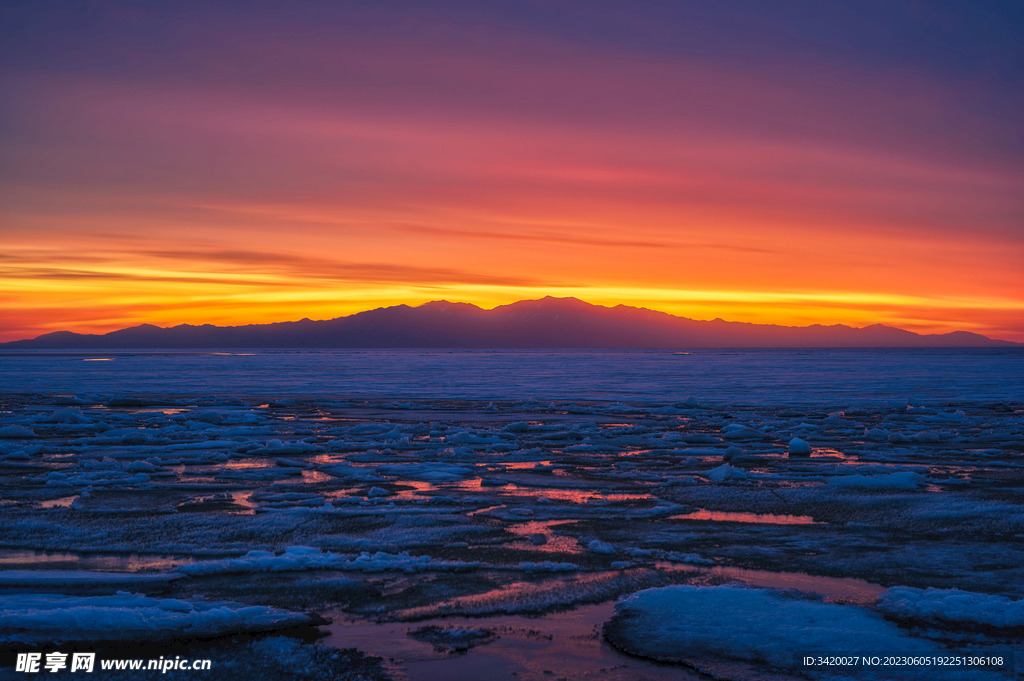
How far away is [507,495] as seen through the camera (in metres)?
8.38

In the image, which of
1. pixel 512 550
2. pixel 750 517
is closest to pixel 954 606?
pixel 750 517

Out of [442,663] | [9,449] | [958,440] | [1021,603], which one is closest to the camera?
[442,663]

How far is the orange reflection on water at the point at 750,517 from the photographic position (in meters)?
7.06

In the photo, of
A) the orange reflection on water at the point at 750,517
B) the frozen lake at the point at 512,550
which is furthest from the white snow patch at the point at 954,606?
the orange reflection on water at the point at 750,517

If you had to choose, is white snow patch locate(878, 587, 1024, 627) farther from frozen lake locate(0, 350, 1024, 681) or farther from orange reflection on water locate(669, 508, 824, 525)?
orange reflection on water locate(669, 508, 824, 525)

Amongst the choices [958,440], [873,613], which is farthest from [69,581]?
[958,440]

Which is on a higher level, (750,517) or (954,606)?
(954,606)

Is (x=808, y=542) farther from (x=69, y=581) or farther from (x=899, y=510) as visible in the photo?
(x=69, y=581)

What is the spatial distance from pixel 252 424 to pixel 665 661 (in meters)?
13.5

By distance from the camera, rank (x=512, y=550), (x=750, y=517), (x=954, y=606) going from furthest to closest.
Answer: (x=750, y=517)
(x=512, y=550)
(x=954, y=606)

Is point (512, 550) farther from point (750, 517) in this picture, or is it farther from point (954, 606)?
point (954, 606)

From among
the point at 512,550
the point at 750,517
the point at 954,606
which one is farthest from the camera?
the point at 750,517

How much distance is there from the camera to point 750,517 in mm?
7273

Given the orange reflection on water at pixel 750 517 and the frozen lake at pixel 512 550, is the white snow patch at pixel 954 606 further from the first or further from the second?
the orange reflection on water at pixel 750 517
